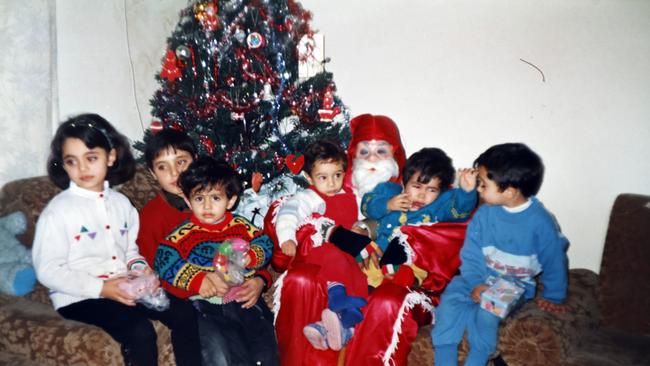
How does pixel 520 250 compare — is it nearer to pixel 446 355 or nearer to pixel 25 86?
pixel 446 355

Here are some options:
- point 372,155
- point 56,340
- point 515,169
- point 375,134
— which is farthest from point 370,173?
point 56,340

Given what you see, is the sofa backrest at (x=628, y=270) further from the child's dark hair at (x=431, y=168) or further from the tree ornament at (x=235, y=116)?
the tree ornament at (x=235, y=116)

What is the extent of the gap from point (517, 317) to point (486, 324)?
0.53 ft

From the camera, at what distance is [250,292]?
2182 mm

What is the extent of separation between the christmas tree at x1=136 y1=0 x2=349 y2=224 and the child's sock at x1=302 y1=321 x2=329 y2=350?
1.01 meters

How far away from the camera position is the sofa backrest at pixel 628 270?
2.44 meters

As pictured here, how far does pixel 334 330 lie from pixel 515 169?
118 cm

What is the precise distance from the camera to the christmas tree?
284 centimetres

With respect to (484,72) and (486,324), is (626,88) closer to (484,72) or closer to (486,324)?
(484,72)

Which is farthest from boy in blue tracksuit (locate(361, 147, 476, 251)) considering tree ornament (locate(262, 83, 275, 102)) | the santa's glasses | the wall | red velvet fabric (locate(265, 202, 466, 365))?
the wall

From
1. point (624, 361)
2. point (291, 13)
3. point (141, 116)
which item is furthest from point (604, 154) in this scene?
point (141, 116)

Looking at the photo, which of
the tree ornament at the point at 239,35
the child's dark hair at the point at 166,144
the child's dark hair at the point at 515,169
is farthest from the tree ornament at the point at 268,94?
the child's dark hair at the point at 515,169

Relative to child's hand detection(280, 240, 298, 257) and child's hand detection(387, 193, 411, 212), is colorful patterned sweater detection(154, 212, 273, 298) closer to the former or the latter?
child's hand detection(280, 240, 298, 257)

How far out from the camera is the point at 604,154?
3072 mm
